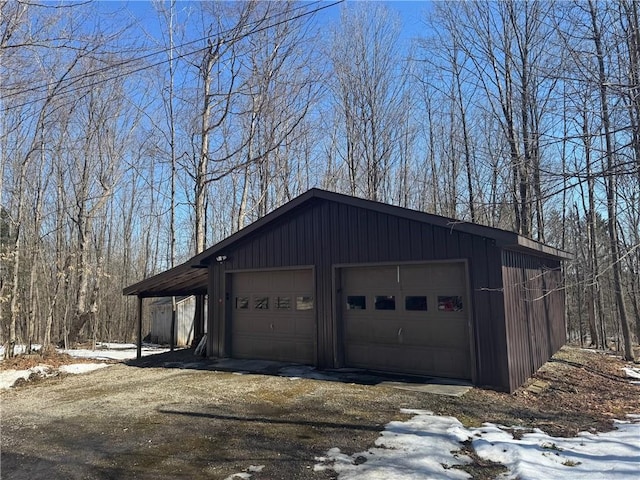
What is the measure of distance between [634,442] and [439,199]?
54.3 feet

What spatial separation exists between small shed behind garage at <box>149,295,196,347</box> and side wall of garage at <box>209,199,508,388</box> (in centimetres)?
842

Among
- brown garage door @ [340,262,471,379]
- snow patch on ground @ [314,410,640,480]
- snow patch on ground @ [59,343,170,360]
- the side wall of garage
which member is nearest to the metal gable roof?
the side wall of garage

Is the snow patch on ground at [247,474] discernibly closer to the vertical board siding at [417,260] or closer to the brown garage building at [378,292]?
the vertical board siding at [417,260]

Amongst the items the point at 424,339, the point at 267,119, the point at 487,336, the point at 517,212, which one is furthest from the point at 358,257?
the point at 267,119

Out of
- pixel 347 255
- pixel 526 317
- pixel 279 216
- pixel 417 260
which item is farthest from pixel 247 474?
pixel 526 317

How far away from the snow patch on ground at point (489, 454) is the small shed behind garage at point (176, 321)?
14329mm

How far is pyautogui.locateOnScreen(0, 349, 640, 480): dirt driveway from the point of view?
4012 millimetres

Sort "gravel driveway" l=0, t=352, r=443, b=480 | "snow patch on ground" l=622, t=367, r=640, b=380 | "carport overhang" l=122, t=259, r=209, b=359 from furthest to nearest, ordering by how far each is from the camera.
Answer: "carport overhang" l=122, t=259, r=209, b=359 → "snow patch on ground" l=622, t=367, r=640, b=380 → "gravel driveway" l=0, t=352, r=443, b=480

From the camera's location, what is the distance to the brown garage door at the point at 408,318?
7.35 m

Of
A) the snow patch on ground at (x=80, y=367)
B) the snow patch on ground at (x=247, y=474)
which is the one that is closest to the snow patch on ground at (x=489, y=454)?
the snow patch on ground at (x=247, y=474)

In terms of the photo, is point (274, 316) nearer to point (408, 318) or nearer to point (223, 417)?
point (408, 318)

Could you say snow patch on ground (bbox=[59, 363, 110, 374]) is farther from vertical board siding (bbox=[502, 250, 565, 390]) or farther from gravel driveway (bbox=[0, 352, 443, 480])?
vertical board siding (bbox=[502, 250, 565, 390])

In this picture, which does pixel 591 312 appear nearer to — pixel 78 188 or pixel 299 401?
pixel 299 401

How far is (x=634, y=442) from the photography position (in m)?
4.45
